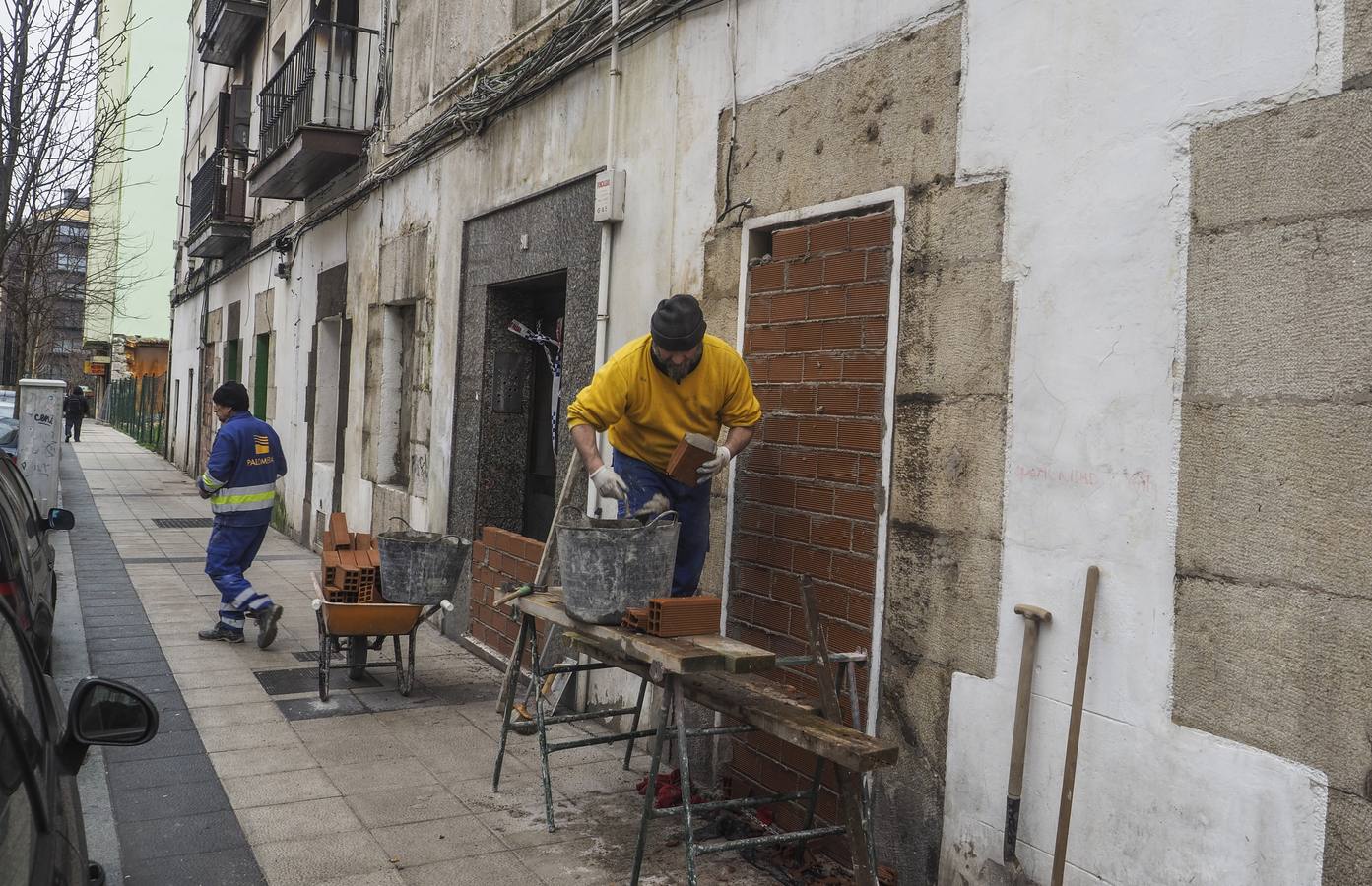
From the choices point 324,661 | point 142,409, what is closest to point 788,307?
point 324,661

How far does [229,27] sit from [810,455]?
50.3 ft

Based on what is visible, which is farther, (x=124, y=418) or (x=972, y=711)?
(x=124, y=418)

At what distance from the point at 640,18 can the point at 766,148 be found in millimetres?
1427

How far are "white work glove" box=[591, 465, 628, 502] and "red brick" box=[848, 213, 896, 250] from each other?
1251 mm

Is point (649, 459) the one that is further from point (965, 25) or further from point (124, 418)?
point (124, 418)

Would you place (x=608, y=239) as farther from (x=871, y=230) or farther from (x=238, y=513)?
(x=238, y=513)

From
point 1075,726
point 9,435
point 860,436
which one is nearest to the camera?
point 1075,726

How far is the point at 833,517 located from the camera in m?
4.36

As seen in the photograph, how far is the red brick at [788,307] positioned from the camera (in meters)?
4.56

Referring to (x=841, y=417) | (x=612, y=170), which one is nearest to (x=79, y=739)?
(x=841, y=417)

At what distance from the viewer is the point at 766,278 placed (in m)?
4.77

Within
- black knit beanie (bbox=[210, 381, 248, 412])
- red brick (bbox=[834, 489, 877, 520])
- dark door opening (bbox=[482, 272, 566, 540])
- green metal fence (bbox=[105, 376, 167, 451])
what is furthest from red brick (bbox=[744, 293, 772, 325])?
green metal fence (bbox=[105, 376, 167, 451])

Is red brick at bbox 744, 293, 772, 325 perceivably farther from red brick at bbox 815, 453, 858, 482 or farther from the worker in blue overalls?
the worker in blue overalls

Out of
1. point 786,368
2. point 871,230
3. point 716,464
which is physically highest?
point 871,230
